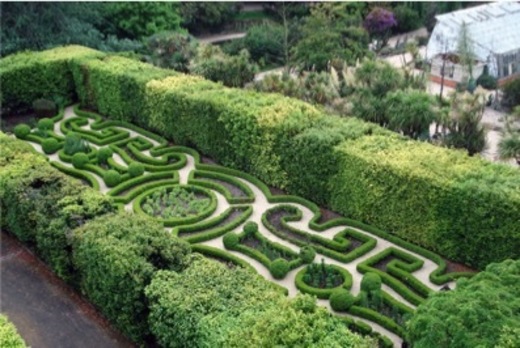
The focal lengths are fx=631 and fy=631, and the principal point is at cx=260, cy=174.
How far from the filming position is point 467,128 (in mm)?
21891

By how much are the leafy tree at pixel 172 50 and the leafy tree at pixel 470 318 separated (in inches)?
857

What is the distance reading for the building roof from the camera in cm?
Answer: 3288

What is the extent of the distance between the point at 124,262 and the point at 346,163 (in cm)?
745

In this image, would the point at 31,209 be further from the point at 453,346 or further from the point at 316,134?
the point at 453,346

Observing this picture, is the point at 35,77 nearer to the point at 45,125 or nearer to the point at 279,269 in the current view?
the point at 45,125

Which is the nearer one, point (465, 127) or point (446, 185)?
point (446, 185)

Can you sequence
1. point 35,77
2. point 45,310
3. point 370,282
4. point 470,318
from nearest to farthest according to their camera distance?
point 470,318, point 370,282, point 45,310, point 35,77

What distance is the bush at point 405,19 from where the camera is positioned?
143 feet

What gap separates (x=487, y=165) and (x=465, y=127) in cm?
544

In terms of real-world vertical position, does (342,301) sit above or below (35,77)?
below

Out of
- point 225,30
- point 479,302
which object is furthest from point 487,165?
point 225,30

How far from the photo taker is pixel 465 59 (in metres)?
29.8

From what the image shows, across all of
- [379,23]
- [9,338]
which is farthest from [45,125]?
[379,23]

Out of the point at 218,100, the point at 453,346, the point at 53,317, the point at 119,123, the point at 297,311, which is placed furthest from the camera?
the point at 119,123
